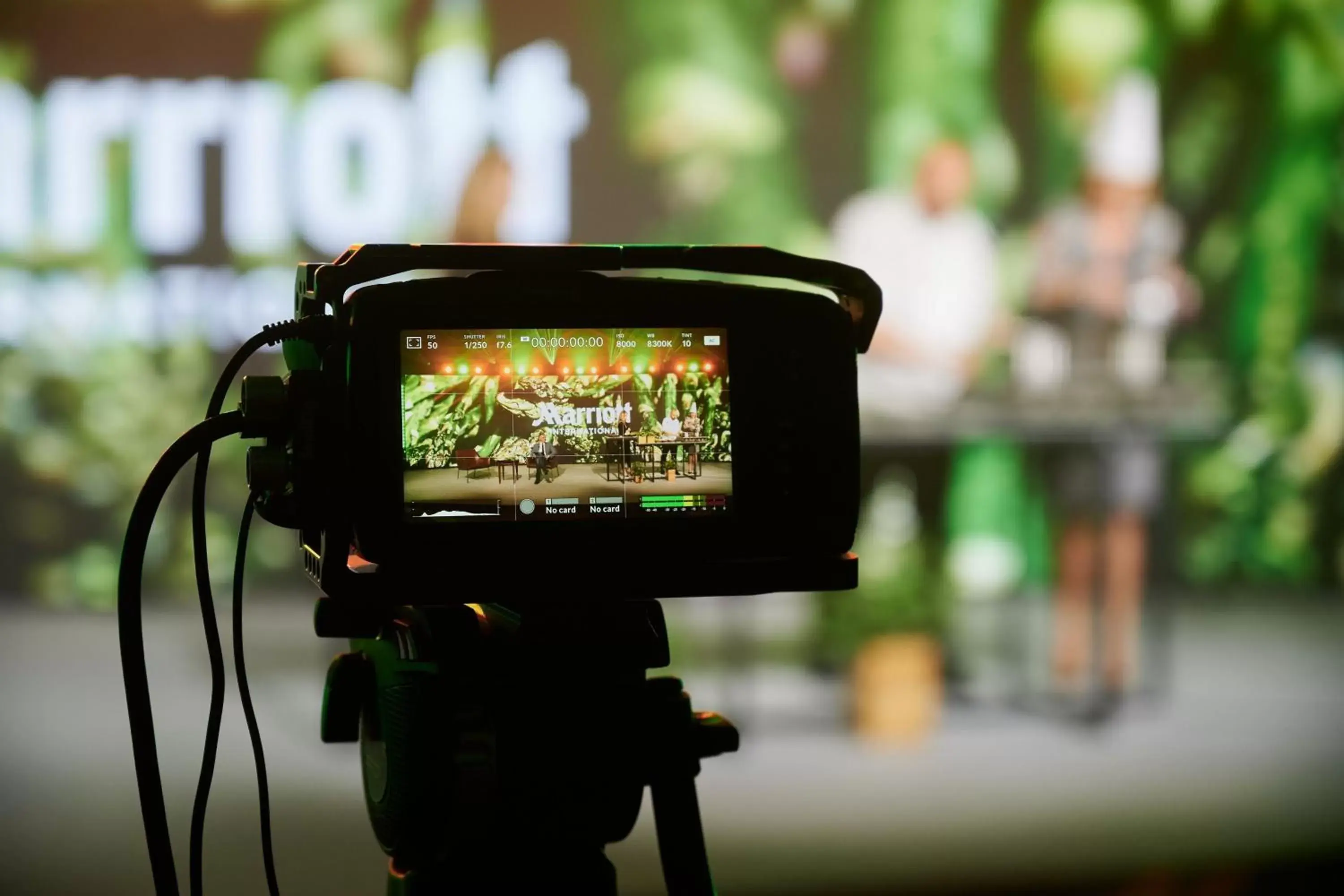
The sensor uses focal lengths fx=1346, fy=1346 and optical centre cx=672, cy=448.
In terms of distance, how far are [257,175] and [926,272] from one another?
167 cm

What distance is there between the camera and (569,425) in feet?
2.81

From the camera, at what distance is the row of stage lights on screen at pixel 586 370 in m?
0.81

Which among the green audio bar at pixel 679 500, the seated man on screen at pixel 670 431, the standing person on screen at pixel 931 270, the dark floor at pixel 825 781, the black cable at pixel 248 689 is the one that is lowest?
the dark floor at pixel 825 781

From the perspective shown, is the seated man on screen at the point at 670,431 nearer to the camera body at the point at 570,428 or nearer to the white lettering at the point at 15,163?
the camera body at the point at 570,428

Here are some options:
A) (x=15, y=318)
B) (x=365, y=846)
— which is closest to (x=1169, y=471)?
(x=365, y=846)

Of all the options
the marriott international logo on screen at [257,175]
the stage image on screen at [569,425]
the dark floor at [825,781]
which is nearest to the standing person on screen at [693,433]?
the stage image on screen at [569,425]

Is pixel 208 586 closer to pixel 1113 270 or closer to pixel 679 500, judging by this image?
pixel 679 500

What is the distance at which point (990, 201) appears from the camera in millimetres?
3494

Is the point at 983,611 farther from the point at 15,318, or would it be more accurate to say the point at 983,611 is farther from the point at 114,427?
the point at 15,318

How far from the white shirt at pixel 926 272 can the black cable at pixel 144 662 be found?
274 cm

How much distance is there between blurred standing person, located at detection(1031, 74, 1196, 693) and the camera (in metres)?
3.45

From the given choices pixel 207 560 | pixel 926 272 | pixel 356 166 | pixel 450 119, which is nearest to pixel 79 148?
pixel 356 166

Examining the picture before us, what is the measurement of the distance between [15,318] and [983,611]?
2752 millimetres

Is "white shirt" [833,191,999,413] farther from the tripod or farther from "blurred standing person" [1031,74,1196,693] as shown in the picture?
the tripod
